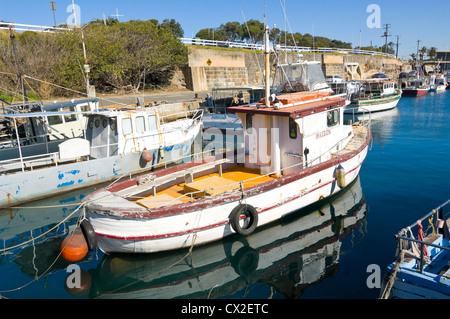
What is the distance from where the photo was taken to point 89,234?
777cm

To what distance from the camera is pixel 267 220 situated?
371 inches

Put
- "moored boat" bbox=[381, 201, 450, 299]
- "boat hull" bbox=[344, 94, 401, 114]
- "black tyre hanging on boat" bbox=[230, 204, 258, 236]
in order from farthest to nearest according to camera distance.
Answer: "boat hull" bbox=[344, 94, 401, 114], "black tyre hanging on boat" bbox=[230, 204, 258, 236], "moored boat" bbox=[381, 201, 450, 299]

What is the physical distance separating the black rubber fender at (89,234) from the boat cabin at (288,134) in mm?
5146

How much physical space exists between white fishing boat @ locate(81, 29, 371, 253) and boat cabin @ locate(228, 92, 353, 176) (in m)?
0.03

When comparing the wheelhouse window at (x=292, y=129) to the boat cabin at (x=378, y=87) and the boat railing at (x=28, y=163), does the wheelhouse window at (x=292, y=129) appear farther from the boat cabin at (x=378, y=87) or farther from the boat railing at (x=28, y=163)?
the boat cabin at (x=378, y=87)

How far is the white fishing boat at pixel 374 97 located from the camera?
3309 cm

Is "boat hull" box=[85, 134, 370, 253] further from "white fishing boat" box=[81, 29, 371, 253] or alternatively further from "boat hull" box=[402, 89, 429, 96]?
"boat hull" box=[402, 89, 429, 96]

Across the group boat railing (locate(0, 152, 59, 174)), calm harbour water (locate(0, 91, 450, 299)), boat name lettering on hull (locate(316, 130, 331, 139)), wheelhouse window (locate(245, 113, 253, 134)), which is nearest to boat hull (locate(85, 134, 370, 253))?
calm harbour water (locate(0, 91, 450, 299))

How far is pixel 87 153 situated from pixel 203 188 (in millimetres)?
7470

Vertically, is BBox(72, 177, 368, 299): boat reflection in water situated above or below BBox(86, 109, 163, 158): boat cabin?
below

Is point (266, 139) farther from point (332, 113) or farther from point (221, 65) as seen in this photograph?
point (221, 65)

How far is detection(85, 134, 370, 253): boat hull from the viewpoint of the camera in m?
7.74
